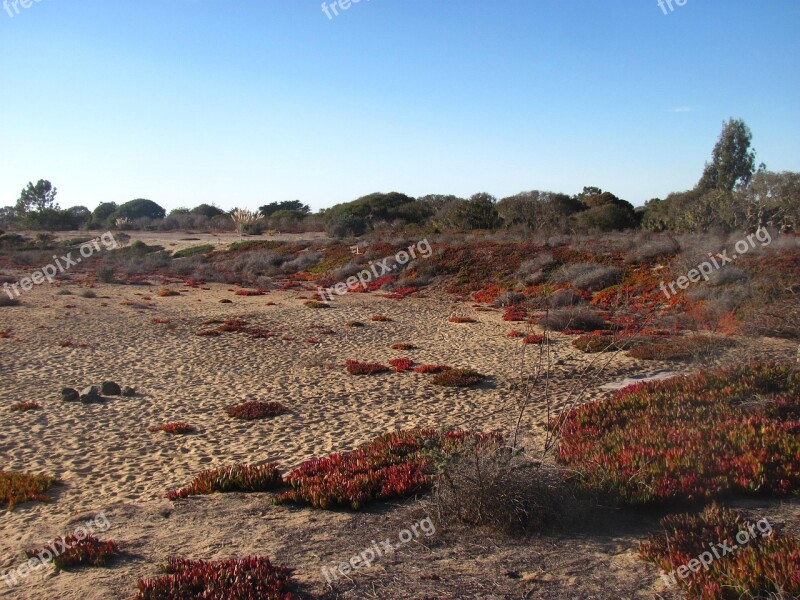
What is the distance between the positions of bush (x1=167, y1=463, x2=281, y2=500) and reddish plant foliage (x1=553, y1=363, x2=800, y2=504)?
3.22 m

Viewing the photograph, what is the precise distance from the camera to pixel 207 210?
76.6 meters

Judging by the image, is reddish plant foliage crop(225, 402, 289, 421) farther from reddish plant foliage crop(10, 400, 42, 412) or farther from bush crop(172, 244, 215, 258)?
bush crop(172, 244, 215, 258)

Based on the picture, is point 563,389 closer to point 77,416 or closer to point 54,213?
point 77,416

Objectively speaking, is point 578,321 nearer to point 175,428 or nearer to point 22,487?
point 175,428

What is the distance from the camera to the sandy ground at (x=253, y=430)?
4.61m

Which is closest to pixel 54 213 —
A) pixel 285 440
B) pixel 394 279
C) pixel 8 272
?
pixel 8 272

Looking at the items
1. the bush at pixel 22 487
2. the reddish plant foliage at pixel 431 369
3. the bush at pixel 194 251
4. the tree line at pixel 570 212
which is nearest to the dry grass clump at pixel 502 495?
the bush at pixel 22 487

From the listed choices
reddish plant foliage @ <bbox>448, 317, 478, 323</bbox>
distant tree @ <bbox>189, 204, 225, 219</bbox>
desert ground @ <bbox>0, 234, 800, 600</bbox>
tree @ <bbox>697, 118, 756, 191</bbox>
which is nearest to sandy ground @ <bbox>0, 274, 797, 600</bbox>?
desert ground @ <bbox>0, 234, 800, 600</bbox>

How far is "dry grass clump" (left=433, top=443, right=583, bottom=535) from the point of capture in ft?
17.3

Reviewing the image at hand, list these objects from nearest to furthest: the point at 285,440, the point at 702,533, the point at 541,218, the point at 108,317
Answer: the point at 702,533 < the point at 285,440 < the point at 108,317 < the point at 541,218

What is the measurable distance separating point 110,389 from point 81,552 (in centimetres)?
784

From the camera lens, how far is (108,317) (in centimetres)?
2198

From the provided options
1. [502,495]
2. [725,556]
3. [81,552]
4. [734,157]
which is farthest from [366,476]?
[734,157]

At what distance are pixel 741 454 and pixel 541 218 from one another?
3852 cm
